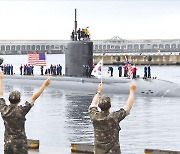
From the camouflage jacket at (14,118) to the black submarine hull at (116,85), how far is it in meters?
20.2

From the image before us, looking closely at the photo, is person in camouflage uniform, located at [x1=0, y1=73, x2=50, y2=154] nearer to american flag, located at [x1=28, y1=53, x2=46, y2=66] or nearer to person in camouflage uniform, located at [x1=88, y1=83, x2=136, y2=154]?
person in camouflage uniform, located at [x1=88, y1=83, x2=136, y2=154]

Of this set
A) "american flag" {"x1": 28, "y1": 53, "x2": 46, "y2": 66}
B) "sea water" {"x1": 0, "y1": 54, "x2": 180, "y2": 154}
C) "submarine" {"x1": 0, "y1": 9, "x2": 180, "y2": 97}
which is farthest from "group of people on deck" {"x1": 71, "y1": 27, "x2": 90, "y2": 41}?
"american flag" {"x1": 28, "y1": 53, "x2": 46, "y2": 66}

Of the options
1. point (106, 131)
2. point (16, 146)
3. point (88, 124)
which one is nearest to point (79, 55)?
point (88, 124)

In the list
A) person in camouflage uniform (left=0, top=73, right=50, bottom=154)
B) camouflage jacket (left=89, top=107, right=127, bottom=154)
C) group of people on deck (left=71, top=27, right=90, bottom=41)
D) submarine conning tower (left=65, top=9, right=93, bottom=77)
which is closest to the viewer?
camouflage jacket (left=89, top=107, right=127, bottom=154)

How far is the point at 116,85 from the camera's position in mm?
29406

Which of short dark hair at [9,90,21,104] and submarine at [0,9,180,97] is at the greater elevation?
short dark hair at [9,90,21,104]

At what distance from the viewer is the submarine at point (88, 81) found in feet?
90.1

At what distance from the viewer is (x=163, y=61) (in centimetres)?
9894

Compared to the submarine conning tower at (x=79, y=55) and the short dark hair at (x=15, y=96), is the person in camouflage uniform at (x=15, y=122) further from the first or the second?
the submarine conning tower at (x=79, y=55)

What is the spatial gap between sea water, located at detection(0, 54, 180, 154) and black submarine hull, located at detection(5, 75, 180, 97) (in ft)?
1.12

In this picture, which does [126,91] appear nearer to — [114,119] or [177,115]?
[177,115]

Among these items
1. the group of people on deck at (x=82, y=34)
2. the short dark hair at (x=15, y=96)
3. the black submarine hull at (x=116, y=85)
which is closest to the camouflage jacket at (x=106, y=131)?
the short dark hair at (x=15, y=96)

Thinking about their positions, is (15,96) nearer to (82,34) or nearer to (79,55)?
(79,55)

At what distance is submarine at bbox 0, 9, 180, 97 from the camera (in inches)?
1081
